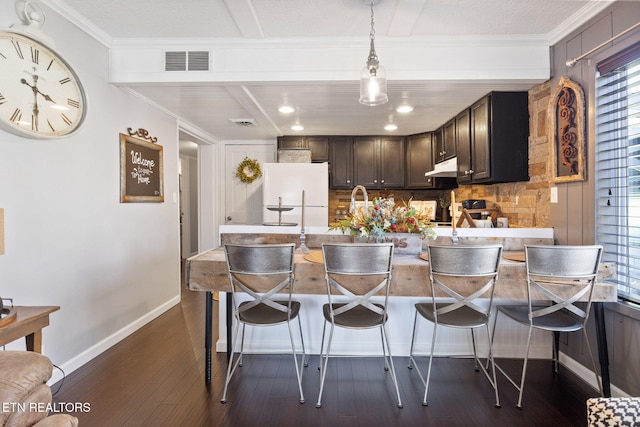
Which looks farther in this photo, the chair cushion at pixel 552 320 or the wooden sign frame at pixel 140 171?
the wooden sign frame at pixel 140 171

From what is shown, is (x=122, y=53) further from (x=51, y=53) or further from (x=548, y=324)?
(x=548, y=324)

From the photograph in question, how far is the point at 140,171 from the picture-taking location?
9.81ft

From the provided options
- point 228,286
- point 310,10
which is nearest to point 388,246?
point 228,286

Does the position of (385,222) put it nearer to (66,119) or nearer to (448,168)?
(448,168)

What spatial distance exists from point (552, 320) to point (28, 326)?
2731 mm

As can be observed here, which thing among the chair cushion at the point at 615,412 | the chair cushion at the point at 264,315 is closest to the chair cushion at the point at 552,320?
the chair cushion at the point at 615,412

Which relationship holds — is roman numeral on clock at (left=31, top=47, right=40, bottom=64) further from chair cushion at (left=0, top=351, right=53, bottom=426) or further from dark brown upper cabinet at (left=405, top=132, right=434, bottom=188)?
dark brown upper cabinet at (left=405, top=132, right=434, bottom=188)

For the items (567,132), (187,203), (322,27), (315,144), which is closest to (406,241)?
(567,132)

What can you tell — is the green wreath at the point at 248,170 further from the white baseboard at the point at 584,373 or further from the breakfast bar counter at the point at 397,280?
the white baseboard at the point at 584,373

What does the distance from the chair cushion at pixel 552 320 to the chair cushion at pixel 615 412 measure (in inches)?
37.5

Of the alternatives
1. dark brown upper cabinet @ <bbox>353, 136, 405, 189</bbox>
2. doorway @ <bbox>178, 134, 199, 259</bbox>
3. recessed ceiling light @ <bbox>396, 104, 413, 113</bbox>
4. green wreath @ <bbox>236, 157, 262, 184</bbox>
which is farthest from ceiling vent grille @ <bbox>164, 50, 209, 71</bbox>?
doorway @ <bbox>178, 134, 199, 259</bbox>

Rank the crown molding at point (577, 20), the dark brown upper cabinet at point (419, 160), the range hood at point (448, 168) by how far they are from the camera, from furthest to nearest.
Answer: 1. the dark brown upper cabinet at point (419, 160)
2. the range hood at point (448, 168)
3. the crown molding at point (577, 20)

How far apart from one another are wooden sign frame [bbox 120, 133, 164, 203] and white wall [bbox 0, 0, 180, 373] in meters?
0.06

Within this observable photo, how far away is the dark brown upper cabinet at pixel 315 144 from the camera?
15.4 ft
